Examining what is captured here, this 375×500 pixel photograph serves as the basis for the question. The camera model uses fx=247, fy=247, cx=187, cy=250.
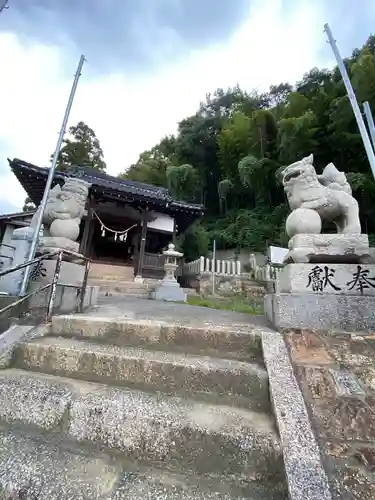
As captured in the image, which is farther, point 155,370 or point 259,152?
point 259,152

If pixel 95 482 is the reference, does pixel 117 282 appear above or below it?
above

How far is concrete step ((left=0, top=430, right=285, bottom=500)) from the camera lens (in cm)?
113

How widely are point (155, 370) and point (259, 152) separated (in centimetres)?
1798

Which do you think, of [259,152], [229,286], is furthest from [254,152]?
[229,286]

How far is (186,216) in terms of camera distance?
13352mm

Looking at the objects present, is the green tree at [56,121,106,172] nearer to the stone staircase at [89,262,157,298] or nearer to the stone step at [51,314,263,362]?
the stone staircase at [89,262,157,298]

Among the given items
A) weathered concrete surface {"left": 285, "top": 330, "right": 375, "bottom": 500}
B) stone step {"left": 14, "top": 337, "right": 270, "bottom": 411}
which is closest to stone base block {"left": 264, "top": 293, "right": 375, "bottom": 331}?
weathered concrete surface {"left": 285, "top": 330, "right": 375, "bottom": 500}

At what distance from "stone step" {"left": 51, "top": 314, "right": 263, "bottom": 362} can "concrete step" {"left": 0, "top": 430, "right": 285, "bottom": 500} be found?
0.93 m

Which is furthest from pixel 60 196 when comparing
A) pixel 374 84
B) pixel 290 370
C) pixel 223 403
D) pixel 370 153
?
pixel 374 84

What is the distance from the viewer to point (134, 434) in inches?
56.1

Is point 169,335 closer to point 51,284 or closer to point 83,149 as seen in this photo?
point 51,284

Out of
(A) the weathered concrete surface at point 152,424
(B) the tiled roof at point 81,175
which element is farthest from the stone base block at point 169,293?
(A) the weathered concrete surface at point 152,424

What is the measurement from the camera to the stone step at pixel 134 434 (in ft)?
4.15

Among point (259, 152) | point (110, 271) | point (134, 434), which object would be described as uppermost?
point (259, 152)
